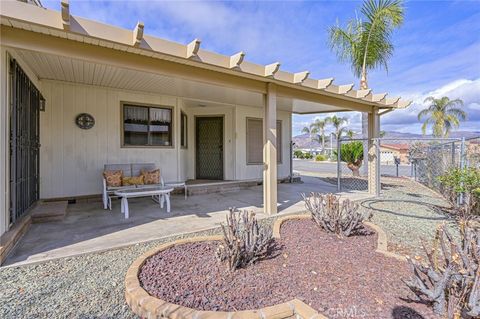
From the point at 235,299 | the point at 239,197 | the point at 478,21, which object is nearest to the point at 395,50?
the point at 478,21

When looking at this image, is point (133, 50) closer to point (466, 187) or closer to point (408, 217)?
point (408, 217)

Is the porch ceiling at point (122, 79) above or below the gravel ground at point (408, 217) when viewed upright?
above

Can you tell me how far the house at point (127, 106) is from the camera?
305cm

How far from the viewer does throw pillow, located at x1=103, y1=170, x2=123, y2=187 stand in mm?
5492

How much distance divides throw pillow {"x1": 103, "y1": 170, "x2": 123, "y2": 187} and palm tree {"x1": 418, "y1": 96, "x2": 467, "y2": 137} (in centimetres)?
2591

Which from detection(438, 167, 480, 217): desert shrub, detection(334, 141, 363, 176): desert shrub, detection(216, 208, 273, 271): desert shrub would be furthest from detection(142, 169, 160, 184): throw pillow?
detection(334, 141, 363, 176): desert shrub

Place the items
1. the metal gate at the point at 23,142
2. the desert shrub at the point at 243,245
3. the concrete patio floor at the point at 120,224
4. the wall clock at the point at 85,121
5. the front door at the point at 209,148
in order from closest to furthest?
the desert shrub at the point at 243,245
the concrete patio floor at the point at 120,224
the metal gate at the point at 23,142
the wall clock at the point at 85,121
the front door at the point at 209,148

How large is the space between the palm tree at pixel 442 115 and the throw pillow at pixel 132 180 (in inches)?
1003

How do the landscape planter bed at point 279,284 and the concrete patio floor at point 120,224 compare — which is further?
the concrete patio floor at point 120,224

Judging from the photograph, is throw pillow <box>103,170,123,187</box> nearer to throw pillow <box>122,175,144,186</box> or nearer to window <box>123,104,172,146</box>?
throw pillow <box>122,175,144,186</box>

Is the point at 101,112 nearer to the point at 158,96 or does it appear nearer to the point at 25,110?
the point at 158,96

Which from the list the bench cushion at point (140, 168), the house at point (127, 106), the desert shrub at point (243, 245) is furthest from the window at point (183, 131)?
the desert shrub at point (243, 245)

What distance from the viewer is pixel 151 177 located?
6086 mm

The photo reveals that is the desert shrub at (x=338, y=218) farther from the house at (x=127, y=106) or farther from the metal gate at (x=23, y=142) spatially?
the metal gate at (x=23, y=142)
